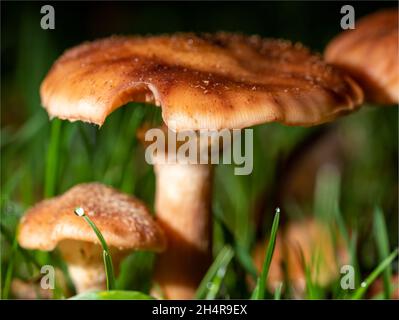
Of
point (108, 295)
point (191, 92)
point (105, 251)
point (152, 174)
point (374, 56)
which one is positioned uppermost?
point (374, 56)

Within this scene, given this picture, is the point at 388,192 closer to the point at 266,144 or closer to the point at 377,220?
the point at 266,144

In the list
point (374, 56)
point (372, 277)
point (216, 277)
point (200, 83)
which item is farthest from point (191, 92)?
point (374, 56)

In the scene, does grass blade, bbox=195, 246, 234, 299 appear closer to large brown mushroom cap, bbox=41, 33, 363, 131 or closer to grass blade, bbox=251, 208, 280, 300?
grass blade, bbox=251, 208, 280, 300

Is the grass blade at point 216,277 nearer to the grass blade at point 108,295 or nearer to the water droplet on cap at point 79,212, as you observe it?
the grass blade at point 108,295
